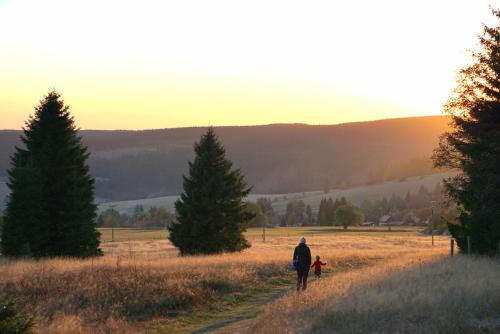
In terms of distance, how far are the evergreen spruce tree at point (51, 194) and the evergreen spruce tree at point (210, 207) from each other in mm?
6287

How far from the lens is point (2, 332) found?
389 inches

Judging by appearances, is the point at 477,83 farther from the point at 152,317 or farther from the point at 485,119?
the point at 152,317

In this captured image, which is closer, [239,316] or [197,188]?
[239,316]

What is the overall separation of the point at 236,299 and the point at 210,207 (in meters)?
18.8

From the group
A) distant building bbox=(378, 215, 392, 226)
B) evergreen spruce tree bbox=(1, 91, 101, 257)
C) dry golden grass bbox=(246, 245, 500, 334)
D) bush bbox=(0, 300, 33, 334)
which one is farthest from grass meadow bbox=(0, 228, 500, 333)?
distant building bbox=(378, 215, 392, 226)

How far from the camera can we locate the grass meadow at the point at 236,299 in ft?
44.2

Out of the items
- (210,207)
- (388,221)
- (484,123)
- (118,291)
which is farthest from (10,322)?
(388,221)

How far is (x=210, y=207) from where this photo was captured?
1547 inches

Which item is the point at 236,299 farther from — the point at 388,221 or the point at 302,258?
the point at 388,221

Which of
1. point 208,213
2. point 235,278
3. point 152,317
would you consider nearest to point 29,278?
point 152,317

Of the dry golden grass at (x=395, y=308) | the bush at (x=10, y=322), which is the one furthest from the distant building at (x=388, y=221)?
the bush at (x=10, y=322)

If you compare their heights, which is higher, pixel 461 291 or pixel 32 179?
pixel 32 179

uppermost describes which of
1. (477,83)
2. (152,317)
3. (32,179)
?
(477,83)

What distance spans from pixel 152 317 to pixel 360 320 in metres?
6.67
